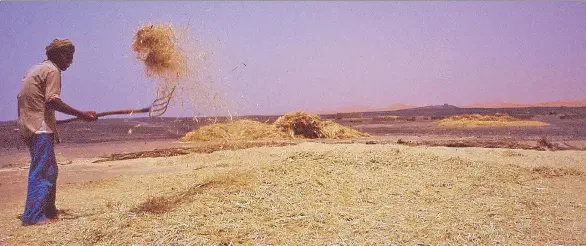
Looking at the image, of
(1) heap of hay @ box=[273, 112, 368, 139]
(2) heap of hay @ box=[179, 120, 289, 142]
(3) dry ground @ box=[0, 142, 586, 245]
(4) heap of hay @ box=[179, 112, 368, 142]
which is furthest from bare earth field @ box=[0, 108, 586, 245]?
(1) heap of hay @ box=[273, 112, 368, 139]

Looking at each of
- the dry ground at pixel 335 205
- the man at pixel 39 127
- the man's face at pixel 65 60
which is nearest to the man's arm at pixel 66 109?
the man at pixel 39 127

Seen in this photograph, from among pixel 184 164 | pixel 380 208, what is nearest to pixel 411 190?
pixel 380 208

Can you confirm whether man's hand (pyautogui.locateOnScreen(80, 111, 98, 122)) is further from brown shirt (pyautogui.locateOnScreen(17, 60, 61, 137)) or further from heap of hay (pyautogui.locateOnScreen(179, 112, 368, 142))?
heap of hay (pyautogui.locateOnScreen(179, 112, 368, 142))

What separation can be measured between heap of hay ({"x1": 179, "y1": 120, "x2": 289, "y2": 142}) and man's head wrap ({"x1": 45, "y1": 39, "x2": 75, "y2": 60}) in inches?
379

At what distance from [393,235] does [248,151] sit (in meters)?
5.76

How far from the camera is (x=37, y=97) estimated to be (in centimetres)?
351

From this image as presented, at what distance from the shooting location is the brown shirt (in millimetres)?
3484

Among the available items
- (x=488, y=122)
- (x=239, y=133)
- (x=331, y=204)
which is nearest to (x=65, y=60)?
(x=331, y=204)

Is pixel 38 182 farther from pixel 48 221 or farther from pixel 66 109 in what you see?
pixel 66 109

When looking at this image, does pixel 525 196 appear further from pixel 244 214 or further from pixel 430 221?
pixel 244 214

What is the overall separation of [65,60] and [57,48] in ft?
0.36

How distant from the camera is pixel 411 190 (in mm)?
4570

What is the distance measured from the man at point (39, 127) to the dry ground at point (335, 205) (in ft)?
0.62

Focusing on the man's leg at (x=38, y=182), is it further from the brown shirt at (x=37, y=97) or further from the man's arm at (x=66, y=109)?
the man's arm at (x=66, y=109)
